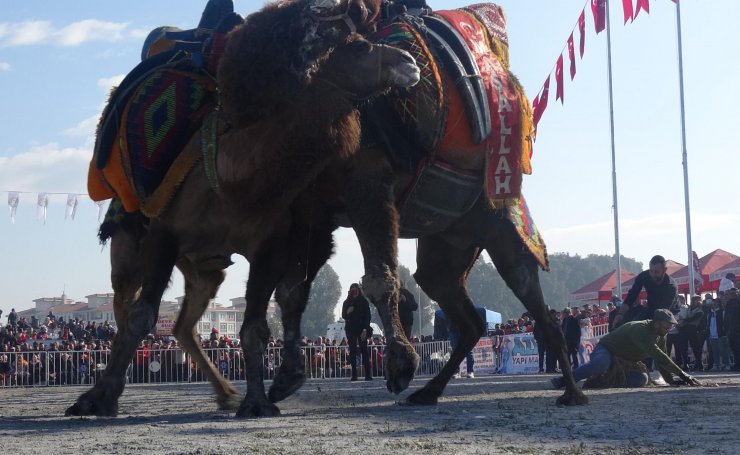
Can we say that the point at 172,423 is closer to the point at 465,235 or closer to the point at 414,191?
the point at 414,191

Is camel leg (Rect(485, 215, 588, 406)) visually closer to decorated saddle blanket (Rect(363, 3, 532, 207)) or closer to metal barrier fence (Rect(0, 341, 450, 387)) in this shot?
decorated saddle blanket (Rect(363, 3, 532, 207))

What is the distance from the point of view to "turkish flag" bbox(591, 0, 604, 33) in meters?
28.3

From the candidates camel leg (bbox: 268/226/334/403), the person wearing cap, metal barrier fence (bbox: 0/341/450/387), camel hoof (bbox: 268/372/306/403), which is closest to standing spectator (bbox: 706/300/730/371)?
metal barrier fence (bbox: 0/341/450/387)

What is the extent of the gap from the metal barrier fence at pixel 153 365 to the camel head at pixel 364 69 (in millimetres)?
15838

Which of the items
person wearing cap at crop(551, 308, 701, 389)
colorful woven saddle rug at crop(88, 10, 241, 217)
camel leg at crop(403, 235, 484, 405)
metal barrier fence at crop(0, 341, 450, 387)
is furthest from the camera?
metal barrier fence at crop(0, 341, 450, 387)

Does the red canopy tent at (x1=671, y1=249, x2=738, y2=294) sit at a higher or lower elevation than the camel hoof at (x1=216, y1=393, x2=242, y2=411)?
higher

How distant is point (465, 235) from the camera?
350 inches

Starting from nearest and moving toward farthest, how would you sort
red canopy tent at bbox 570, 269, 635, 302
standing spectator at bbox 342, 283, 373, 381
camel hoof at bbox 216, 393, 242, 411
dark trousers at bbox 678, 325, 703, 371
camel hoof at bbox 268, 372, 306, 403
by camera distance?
camel hoof at bbox 268, 372, 306, 403
camel hoof at bbox 216, 393, 242, 411
standing spectator at bbox 342, 283, 373, 381
dark trousers at bbox 678, 325, 703, 371
red canopy tent at bbox 570, 269, 635, 302

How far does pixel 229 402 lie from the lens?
831 cm

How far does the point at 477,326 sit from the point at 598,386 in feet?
8.90

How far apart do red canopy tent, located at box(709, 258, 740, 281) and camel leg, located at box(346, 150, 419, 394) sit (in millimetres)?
23855

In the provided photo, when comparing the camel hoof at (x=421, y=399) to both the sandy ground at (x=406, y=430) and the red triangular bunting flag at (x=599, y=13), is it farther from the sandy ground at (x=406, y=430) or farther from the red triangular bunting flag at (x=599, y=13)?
the red triangular bunting flag at (x=599, y=13)

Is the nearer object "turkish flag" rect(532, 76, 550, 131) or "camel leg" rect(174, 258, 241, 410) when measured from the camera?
"camel leg" rect(174, 258, 241, 410)

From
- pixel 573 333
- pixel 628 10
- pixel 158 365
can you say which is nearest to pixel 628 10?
pixel 628 10
